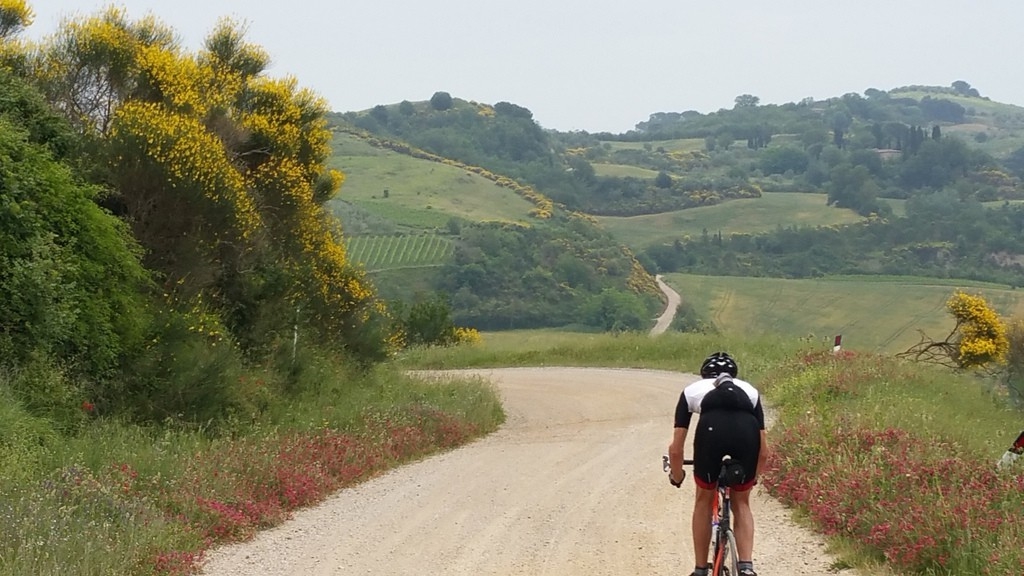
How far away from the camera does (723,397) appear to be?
24.2 feet

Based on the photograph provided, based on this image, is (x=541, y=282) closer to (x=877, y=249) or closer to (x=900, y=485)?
(x=877, y=249)

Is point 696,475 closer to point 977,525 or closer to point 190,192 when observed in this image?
point 977,525

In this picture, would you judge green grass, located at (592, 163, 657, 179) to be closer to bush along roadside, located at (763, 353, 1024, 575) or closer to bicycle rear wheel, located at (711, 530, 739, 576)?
bush along roadside, located at (763, 353, 1024, 575)

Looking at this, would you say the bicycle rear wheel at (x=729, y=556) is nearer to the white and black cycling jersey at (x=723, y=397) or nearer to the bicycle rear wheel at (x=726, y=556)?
the bicycle rear wheel at (x=726, y=556)

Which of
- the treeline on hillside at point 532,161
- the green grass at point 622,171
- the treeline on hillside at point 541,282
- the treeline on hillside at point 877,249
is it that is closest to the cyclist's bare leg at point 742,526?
the treeline on hillside at point 541,282

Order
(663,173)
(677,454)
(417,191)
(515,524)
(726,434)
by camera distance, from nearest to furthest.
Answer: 1. (726,434)
2. (677,454)
3. (515,524)
4. (417,191)
5. (663,173)

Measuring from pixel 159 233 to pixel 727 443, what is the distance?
40.9 feet

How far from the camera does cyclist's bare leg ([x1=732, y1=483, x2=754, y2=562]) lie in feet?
24.6

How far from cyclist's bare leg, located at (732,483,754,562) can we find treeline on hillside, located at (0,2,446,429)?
328 inches

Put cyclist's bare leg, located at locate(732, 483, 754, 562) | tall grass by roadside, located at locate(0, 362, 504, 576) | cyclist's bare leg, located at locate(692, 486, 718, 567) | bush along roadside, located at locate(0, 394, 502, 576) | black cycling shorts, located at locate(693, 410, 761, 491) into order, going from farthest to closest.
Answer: tall grass by roadside, located at locate(0, 362, 504, 576), bush along roadside, located at locate(0, 394, 502, 576), cyclist's bare leg, located at locate(692, 486, 718, 567), cyclist's bare leg, located at locate(732, 483, 754, 562), black cycling shorts, located at locate(693, 410, 761, 491)

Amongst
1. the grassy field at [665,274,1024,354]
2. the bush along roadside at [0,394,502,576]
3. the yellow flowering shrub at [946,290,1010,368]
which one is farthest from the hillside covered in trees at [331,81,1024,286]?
the bush along roadside at [0,394,502,576]

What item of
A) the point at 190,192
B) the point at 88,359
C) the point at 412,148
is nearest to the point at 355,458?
the point at 88,359

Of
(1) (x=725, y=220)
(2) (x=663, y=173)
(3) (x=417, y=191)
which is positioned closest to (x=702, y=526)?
(3) (x=417, y=191)

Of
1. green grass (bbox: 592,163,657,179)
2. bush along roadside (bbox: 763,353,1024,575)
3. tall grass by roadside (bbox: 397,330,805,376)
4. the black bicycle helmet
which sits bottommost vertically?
tall grass by roadside (bbox: 397,330,805,376)
